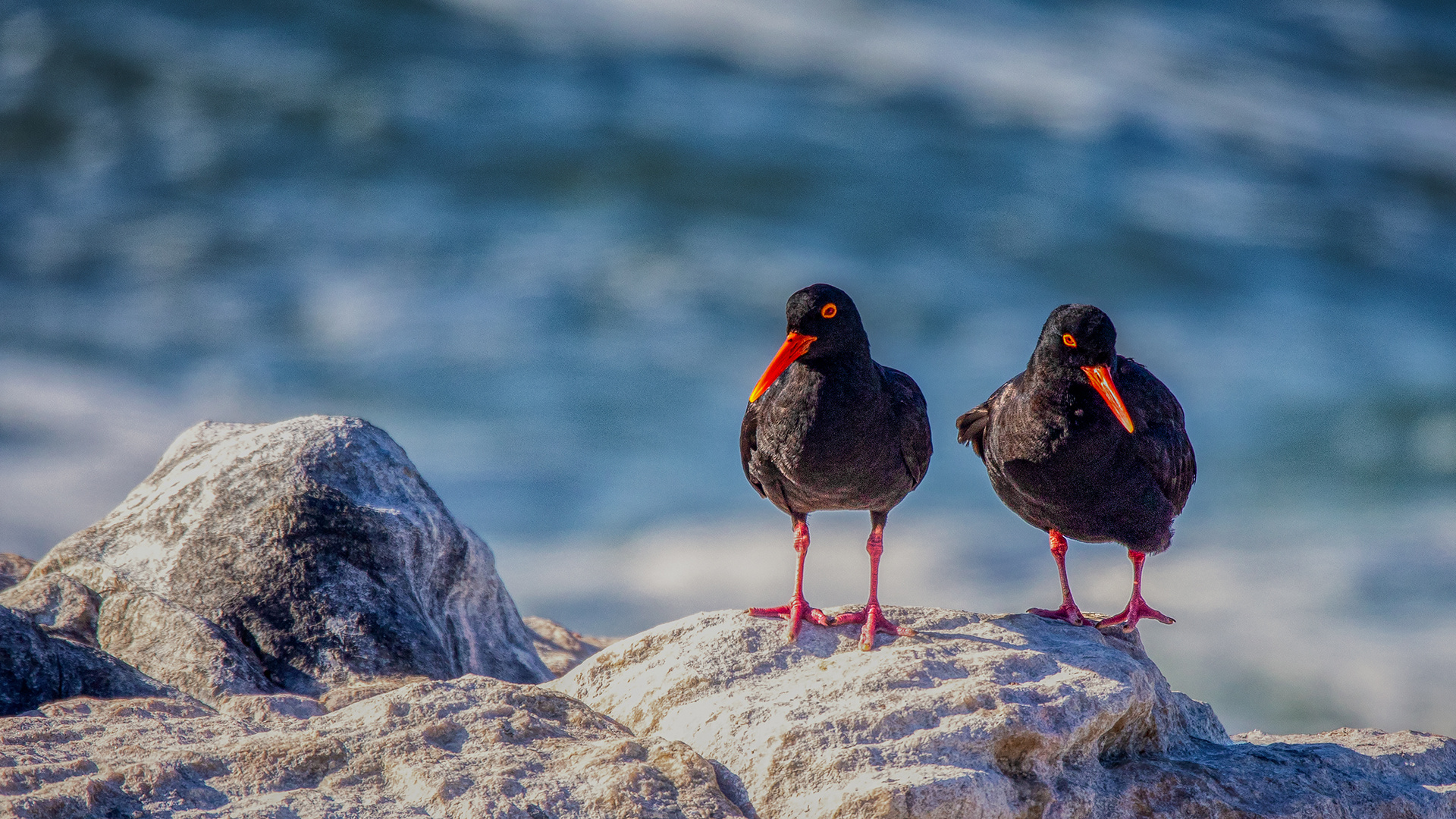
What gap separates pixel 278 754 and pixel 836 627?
251 cm

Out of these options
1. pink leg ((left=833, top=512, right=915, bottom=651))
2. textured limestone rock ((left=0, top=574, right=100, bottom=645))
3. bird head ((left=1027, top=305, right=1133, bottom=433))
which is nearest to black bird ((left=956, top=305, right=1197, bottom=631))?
bird head ((left=1027, top=305, right=1133, bottom=433))

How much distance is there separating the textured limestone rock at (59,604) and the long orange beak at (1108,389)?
480 cm

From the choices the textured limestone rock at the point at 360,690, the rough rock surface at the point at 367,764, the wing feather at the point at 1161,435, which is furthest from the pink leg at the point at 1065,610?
the textured limestone rock at the point at 360,690

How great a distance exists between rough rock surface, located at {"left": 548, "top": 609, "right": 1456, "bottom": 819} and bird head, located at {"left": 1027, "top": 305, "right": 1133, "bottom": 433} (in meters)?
1.18

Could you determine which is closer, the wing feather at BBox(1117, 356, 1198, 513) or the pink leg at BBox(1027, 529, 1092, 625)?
the wing feather at BBox(1117, 356, 1198, 513)

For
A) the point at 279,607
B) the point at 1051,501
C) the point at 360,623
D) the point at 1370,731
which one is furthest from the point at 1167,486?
the point at 279,607

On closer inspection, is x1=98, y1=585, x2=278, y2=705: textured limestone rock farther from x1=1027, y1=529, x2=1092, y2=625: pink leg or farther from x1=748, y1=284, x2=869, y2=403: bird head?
x1=1027, y1=529, x2=1092, y2=625: pink leg

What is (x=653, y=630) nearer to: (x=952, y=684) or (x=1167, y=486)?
(x=952, y=684)

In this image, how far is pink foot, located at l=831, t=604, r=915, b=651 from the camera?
5.40 meters

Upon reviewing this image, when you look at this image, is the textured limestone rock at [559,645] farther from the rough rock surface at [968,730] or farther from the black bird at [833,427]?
the black bird at [833,427]

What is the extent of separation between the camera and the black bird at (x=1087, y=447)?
222 inches

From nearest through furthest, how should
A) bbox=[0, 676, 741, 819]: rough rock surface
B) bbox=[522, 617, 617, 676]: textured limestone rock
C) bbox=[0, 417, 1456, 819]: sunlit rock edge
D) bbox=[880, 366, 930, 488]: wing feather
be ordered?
bbox=[0, 676, 741, 819]: rough rock surface < bbox=[0, 417, 1456, 819]: sunlit rock edge < bbox=[880, 366, 930, 488]: wing feather < bbox=[522, 617, 617, 676]: textured limestone rock

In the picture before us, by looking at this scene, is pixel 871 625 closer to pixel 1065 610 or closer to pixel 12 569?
pixel 1065 610

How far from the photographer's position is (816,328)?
5.58m
